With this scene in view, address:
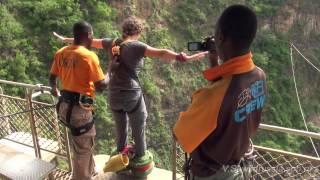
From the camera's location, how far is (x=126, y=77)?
3.50 metres

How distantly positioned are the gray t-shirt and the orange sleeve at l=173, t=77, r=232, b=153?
4.75 feet

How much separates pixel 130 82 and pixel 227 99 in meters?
1.74

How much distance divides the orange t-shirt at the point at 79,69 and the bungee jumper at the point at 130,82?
0.22 m

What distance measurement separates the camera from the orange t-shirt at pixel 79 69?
3.24 metres

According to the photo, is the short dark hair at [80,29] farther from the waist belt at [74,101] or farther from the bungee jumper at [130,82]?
the waist belt at [74,101]

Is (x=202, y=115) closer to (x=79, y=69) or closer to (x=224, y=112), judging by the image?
(x=224, y=112)

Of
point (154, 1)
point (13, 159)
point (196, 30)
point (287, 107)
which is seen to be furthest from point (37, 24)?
point (287, 107)

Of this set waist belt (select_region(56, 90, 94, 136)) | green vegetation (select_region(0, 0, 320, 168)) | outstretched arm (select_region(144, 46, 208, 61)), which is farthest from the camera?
green vegetation (select_region(0, 0, 320, 168))

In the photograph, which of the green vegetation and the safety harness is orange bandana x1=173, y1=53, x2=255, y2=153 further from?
the green vegetation

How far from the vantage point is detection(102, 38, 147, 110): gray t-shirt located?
3.35 metres

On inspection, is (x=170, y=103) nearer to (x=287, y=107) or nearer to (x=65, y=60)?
(x=287, y=107)

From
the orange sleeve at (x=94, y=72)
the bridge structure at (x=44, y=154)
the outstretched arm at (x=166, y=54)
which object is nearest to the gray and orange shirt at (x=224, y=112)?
the bridge structure at (x=44, y=154)

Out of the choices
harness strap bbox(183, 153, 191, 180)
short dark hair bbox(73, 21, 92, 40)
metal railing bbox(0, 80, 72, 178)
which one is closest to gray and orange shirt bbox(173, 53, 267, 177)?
harness strap bbox(183, 153, 191, 180)

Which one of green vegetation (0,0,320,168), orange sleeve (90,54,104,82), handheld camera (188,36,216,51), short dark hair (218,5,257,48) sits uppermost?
short dark hair (218,5,257,48)
